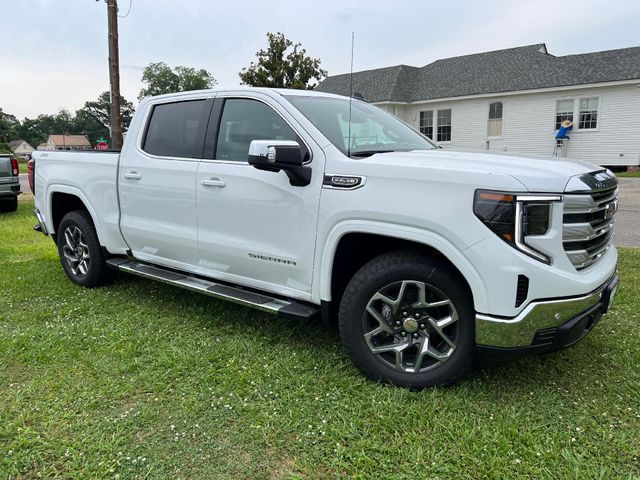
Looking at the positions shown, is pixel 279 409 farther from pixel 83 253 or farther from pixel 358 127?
pixel 83 253

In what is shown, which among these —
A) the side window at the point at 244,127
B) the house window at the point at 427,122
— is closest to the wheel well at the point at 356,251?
the side window at the point at 244,127

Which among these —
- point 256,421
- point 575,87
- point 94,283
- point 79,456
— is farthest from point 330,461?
point 575,87

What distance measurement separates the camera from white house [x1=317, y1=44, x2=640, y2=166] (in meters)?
19.3

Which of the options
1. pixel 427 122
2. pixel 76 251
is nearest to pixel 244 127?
pixel 76 251

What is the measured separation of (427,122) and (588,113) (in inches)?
282

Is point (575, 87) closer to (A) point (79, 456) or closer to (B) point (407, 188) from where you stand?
(B) point (407, 188)

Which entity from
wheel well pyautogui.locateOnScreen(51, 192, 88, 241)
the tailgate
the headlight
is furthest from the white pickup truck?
the tailgate

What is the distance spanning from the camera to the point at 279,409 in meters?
2.98

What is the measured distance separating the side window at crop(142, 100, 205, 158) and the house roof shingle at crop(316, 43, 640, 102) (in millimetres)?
18278

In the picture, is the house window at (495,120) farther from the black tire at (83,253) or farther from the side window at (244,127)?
the side window at (244,127)

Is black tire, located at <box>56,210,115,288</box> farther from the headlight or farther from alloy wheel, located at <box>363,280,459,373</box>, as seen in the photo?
the headlight

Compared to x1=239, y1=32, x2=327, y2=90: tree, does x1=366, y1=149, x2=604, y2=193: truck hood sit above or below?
below

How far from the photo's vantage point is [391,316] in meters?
3.09

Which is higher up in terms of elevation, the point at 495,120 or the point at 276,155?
the point at 495,120
